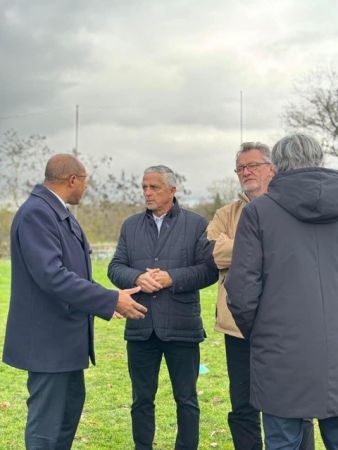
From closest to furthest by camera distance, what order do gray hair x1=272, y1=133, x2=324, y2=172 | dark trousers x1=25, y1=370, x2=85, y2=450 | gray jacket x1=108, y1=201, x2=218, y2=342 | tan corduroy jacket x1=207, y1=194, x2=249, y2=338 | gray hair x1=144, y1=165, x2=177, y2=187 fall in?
gray hair x1=272, y1=133, x2=324, y2=172
dark trousers x1=25, y1=370, x2=85, y2=450
tan corduroy jacket x1=207, y1=194, x2=249, y2=338
gray jacket x1=108, y1=201, x2=218, y2=342
gray hair x1=144, y1=165, x2=177, y2=187

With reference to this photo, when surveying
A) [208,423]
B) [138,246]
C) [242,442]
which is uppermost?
[138,246]

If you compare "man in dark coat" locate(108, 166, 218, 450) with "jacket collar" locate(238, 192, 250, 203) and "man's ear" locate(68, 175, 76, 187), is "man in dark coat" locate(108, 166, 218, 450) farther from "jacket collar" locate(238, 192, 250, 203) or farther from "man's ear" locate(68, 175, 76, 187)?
"man's ear" locate(68, 175, 76, 187)

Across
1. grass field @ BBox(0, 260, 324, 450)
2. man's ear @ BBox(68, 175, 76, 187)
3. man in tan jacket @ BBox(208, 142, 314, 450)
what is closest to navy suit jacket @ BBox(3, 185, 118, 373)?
man's ear @ BBox(68, 175, 76, 187)

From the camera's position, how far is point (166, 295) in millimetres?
3984

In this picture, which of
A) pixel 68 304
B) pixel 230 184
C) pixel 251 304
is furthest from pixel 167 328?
pixel 230 184

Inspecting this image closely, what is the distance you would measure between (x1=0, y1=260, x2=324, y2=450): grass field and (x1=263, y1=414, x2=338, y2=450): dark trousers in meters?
1.79

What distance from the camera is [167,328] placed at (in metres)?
3.94

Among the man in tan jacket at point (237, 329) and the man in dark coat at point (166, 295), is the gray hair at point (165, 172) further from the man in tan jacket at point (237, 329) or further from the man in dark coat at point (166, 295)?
the man in tan jacket at point (237, 329)

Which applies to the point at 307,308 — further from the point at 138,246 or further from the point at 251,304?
the point at 138,246

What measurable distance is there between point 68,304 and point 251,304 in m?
1.12

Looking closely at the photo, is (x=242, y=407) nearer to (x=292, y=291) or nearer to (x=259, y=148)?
(x=292, y=291)

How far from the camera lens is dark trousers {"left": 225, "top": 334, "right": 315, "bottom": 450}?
12.1 feet

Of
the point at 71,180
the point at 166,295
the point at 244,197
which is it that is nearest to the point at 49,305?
the point at 71,180

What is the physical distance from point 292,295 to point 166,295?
1.40m
